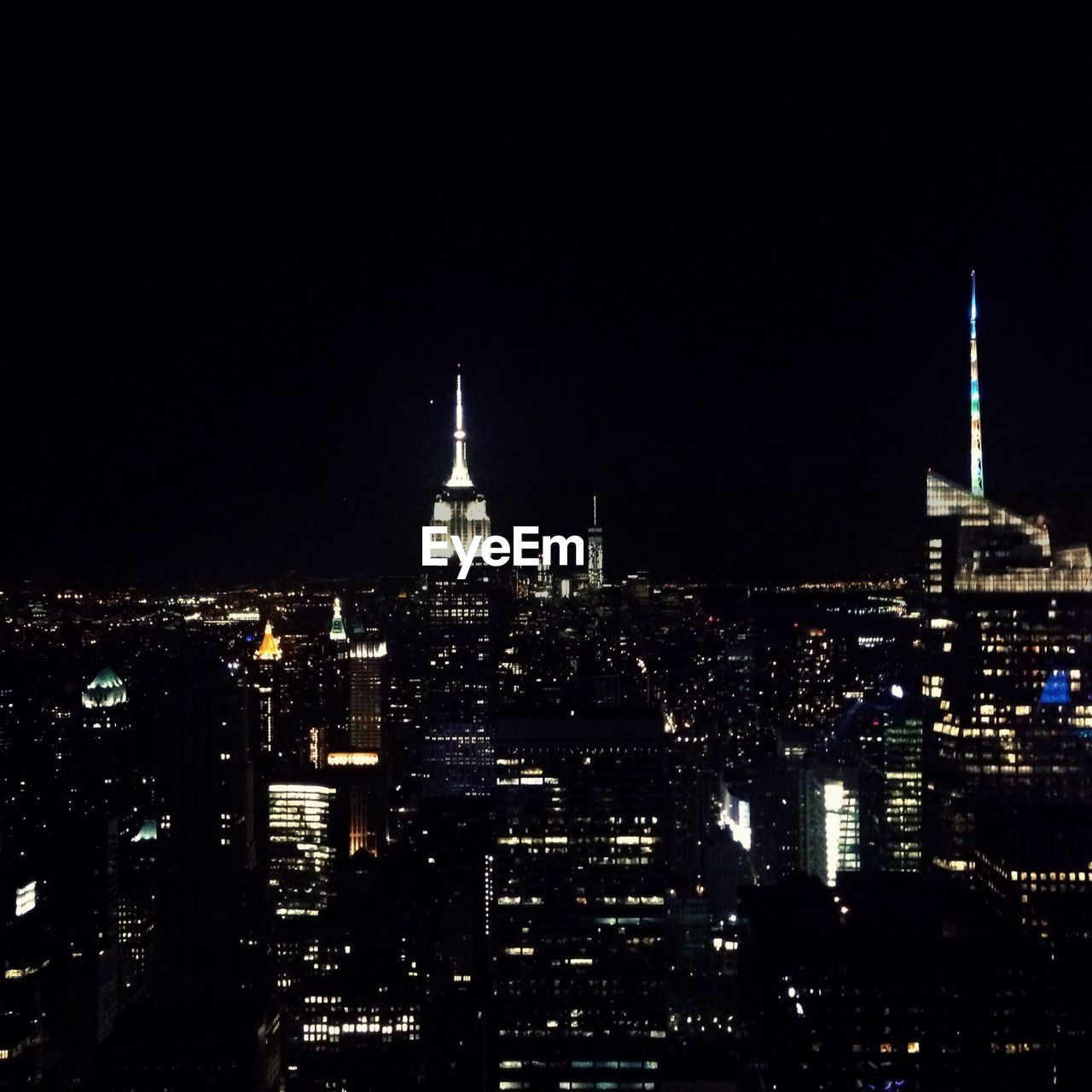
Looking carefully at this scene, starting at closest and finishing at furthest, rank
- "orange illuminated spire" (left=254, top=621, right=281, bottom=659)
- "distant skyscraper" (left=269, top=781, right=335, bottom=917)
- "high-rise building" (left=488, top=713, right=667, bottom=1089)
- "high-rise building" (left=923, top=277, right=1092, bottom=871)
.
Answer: "high-rise building" (left=923, top=277, right=1092, bottom=871) < "high-rise building" (left=488, top=713, right=667, bottom=1089) < "orange illuminated spire" (left=254, top=621, right=281, bottom=659) < "distant skyscraper" (left=269, top=781, right=335, bottom=917)

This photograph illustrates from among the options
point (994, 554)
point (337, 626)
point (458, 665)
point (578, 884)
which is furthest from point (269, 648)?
point (994, 554)

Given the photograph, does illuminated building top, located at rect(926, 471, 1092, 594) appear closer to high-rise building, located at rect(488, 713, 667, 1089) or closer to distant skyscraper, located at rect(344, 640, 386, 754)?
high-rise building, located at rect(488, 713, 667, 1089)

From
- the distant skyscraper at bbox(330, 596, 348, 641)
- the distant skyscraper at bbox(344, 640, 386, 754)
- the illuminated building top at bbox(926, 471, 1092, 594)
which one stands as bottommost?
the distant skyscraper at bbox(344, 640, 386, 754)

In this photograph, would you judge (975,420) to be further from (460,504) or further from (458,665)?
(458,665)

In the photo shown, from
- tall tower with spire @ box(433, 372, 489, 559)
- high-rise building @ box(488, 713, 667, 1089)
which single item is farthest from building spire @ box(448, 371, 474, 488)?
high-rise building @ box(488, 713, 667, 1089)

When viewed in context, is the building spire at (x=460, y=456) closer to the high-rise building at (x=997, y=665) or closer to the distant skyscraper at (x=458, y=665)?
the distant skyscraper at (x=458, y=665)

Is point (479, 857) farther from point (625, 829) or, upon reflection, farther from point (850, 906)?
point (850, 906)

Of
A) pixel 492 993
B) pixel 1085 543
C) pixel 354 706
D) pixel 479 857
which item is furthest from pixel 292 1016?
pixel 1085 543
